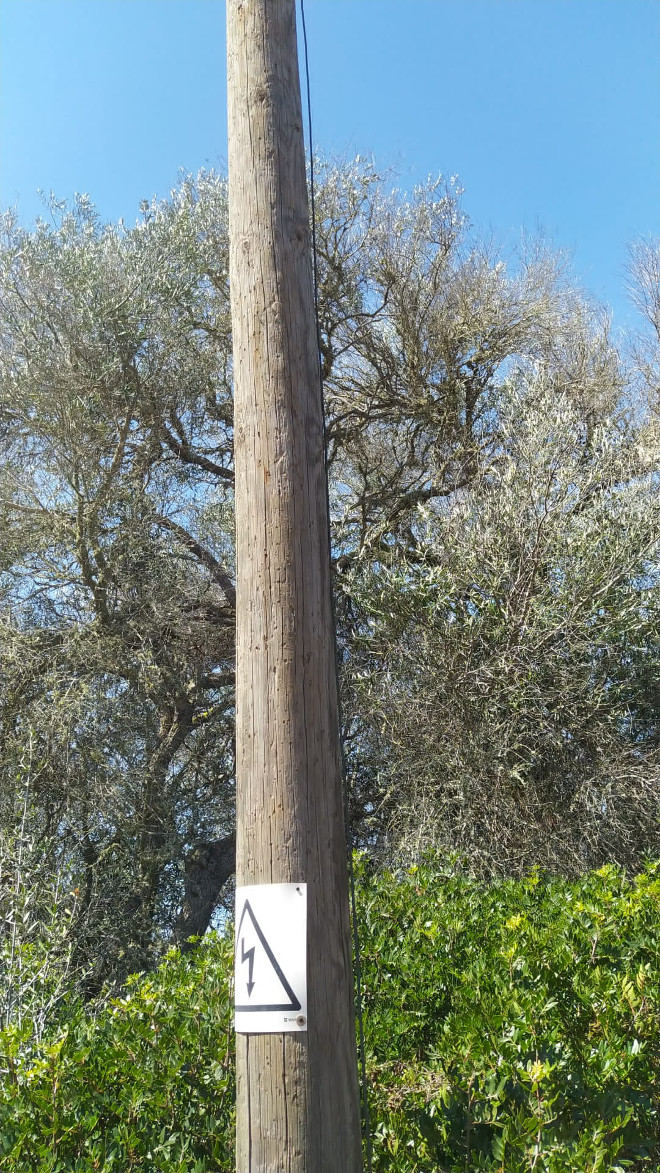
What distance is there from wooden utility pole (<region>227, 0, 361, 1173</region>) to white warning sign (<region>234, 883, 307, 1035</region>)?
26 mm

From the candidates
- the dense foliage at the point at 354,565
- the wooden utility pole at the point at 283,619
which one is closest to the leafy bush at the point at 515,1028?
the wooden utility pole at the point at 283,619

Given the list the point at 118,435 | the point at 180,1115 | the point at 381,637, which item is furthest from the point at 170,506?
the point at 180,1115

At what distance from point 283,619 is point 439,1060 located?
5.21 ft

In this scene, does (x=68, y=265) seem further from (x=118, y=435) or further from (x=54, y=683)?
(x=54, y=683)

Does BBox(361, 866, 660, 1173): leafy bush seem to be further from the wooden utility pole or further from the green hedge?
the wooden utility pole

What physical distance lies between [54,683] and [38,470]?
85.7 inches

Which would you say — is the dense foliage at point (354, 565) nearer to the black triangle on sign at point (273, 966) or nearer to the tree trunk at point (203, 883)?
the tree trunk at point (203, 883)

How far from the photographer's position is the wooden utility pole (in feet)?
6.61

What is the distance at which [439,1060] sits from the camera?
114 inches

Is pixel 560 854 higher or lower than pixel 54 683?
lower

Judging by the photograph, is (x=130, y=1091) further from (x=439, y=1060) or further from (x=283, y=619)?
(x=283, y=619)

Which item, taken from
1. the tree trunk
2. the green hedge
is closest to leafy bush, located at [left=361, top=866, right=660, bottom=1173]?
the green hedge

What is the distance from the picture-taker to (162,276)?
28.7ft

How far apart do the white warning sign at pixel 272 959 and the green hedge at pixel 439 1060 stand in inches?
20.5
